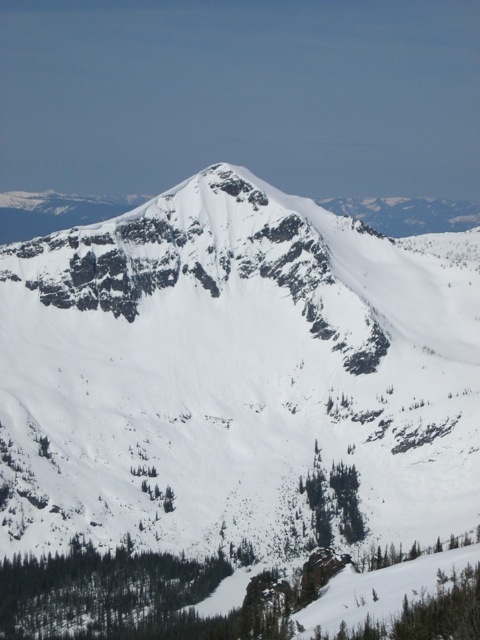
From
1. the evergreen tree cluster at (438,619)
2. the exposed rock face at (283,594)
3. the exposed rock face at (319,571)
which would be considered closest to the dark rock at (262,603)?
the exposed rock face at (283,594)

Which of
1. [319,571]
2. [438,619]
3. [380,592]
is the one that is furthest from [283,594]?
[438,619]

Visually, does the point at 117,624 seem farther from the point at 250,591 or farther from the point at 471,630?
the point at 471,630

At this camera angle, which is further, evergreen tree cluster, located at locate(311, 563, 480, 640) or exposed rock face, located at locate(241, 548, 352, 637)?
exposed rock face, located at locate(241, 548, 352, 637)

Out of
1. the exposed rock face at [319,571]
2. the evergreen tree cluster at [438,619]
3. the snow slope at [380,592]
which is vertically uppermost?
the exposed rock face at [319,571]

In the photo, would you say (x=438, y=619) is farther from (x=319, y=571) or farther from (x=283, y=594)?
(x=283, y=594)

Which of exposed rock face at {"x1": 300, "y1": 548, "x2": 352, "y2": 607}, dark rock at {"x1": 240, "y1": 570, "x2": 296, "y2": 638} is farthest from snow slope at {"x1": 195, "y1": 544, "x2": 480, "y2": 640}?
dark rock at {"x1": 240, "y1": 570, "x2": 296, "y2": 638}

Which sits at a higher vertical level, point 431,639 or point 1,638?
point 1,638

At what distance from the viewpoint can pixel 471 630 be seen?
6284 centimetres

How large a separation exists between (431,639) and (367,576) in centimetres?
3631

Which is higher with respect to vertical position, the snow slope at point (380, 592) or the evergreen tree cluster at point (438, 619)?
the snow slope at point (380, 592)

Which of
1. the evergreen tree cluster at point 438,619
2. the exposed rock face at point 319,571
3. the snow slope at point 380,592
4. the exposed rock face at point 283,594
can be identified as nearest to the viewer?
the evergreen tree cluster at point 438,619

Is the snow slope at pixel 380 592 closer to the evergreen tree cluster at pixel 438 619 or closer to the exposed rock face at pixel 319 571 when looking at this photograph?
the evergreen tree cluster at pixel 438 619

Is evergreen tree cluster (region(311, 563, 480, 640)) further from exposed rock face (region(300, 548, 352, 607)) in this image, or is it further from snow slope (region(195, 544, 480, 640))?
exposed rock face (region(300, 548, 352, 607))

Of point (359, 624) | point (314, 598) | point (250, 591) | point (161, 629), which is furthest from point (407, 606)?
point (161, 629)
